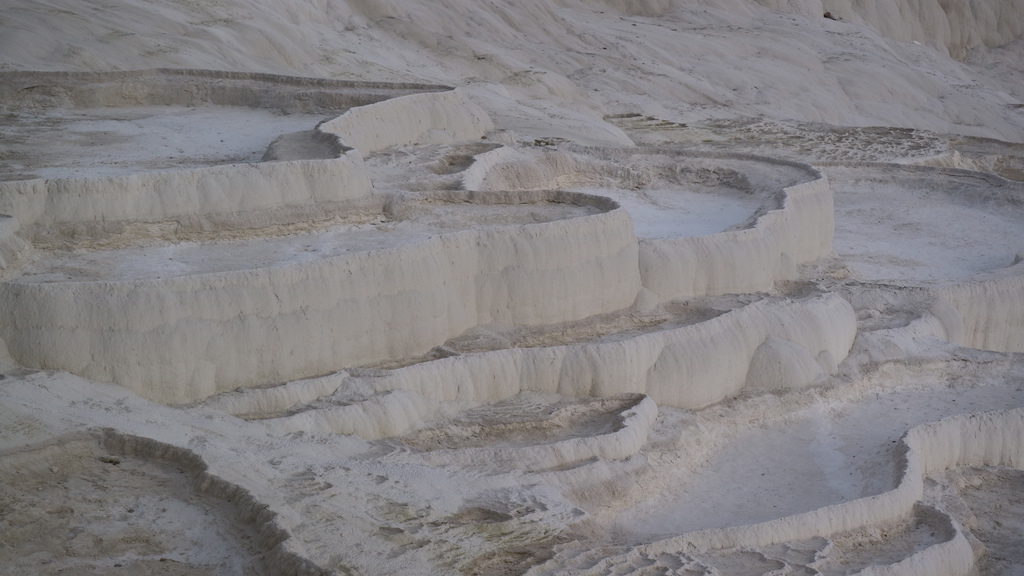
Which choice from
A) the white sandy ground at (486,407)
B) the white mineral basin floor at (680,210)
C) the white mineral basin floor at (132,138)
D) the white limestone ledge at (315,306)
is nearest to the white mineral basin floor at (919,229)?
the white sandy ground at (486,407)

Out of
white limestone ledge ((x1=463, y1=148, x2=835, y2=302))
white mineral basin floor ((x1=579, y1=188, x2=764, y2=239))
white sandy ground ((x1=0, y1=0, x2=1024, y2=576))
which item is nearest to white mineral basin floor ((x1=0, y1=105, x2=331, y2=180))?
white sandy ground ((x1=0, y1=0, x2=1024, y2=576))

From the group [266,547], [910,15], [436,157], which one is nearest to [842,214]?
[436,157]

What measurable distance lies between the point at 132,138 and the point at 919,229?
32.8 feet

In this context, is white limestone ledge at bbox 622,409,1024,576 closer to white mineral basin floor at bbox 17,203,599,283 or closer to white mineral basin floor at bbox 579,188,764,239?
white mineral basin floor at bbox 579,188,764,239

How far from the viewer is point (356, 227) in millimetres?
10109

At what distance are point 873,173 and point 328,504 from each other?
1330cm

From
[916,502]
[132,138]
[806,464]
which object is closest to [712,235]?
[806,464]

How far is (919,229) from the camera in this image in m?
15.3

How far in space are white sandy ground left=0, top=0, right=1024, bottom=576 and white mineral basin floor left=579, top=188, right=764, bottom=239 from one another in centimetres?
7

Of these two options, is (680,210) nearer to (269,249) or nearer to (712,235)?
(712,235)

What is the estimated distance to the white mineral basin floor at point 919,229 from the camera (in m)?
13.6

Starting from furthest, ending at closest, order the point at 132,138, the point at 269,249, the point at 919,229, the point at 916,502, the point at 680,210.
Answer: the point at 919,229, the point at 680,210, the point at 132,138, the point at 269,249, the point at 916,502

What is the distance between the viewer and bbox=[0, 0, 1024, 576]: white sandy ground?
6.27m

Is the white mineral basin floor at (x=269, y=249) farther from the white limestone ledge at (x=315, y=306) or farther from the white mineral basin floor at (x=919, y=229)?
the white mineral basin floor at (x=919, y=229)
